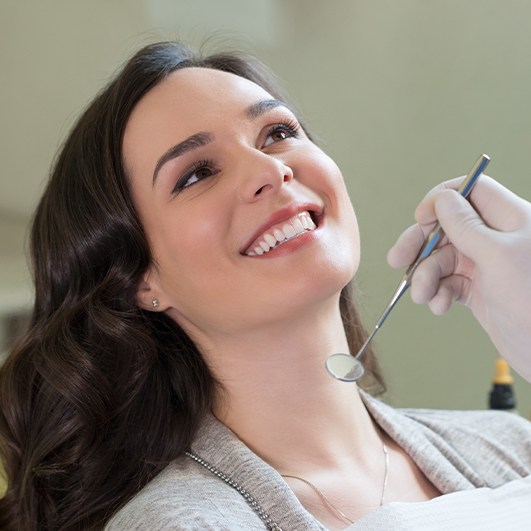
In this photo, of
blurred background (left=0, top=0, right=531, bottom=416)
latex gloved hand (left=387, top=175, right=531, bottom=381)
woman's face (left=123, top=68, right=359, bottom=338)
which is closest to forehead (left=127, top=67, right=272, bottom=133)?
woman's face (left=123, top=68, right=359, bottom=338)

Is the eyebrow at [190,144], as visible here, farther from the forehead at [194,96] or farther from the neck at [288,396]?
the neck at [288,396]

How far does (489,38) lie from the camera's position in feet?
7.89

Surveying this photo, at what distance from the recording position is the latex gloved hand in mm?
1107

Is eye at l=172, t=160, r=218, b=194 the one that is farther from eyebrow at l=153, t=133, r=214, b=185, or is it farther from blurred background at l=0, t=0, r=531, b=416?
blurred background at l=0, t=0, r=531, b=416

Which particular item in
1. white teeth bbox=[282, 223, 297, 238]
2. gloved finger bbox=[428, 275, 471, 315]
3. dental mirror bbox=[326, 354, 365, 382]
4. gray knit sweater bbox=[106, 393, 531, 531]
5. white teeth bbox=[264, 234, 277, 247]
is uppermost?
white teeth bbox=[282, 223, 297, 238]

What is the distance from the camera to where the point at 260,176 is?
123cm

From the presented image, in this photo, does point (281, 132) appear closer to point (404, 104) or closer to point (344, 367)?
point (344, 367)

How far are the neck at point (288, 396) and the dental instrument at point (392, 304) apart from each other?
0.05m

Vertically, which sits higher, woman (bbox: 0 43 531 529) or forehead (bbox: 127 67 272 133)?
Result: forehead (bbox: 127 67 272 133)

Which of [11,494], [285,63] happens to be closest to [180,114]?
[11,494]

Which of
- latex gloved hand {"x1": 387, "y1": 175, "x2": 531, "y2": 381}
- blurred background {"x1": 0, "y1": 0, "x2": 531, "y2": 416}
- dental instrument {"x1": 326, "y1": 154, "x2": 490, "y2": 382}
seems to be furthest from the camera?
blurred background {"x1": 0, "y1": 0, "x2": 531, "y2": 416}

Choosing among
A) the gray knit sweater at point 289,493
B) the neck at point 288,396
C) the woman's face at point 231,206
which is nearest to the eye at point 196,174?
the woman's face at point 231,206

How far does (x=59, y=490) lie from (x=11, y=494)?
14 cm

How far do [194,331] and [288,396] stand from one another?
186 millimetres
